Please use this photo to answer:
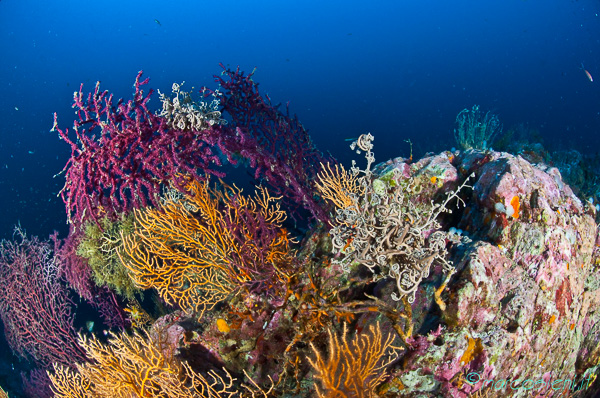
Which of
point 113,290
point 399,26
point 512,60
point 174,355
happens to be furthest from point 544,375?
point 399,26

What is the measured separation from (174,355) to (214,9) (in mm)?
132365

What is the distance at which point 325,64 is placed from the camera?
56.6 meters

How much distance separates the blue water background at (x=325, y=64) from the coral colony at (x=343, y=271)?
945cm

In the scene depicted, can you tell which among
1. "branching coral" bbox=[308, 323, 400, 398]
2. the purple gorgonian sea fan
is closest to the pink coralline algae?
"branching coral" bbox=[308, 323, 400, 398]

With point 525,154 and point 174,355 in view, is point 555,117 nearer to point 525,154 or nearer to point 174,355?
point 525,154

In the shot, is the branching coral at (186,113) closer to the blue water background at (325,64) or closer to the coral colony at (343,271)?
the coral colony at (343,271)

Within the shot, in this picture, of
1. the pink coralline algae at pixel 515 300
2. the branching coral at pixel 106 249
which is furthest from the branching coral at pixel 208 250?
the branching coral at pixel 106 249

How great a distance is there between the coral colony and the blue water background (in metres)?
9.45

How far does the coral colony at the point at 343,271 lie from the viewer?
2.41 m

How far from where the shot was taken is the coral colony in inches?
95.0

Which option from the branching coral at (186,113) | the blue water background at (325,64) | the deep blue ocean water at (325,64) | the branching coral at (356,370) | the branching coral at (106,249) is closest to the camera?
the branching coral at (356,370)

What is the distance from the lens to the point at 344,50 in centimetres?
6600

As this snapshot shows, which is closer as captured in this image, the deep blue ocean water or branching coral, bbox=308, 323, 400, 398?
branching coral, bbox=308, 323, 400, 398

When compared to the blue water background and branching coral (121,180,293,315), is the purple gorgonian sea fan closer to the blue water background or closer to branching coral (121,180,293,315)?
branching coral (121,180,293,315)
